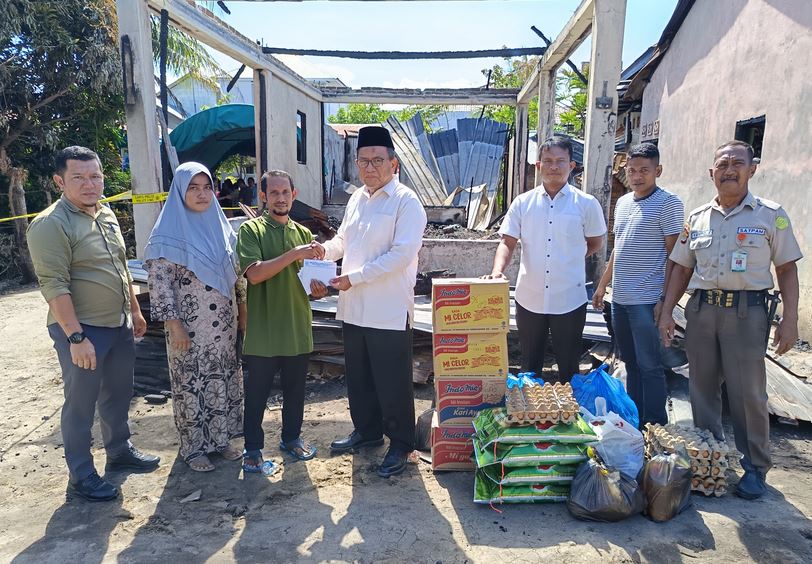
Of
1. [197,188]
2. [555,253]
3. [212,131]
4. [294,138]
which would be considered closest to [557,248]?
[555,253]

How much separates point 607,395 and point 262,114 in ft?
21.6

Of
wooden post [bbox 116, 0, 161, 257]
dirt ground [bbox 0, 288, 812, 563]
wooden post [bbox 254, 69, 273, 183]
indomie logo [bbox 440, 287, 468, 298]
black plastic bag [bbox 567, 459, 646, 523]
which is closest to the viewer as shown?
dirt ground [bbox 0, 288, 812, 563]

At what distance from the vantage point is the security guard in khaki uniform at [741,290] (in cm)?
292

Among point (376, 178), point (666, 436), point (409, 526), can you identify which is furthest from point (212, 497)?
point (666, 436)

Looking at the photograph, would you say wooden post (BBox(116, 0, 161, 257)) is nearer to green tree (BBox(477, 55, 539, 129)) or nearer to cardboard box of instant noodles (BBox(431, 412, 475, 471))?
→ cardboard box of instant noodles (BBox(431, 412, 475, 471))

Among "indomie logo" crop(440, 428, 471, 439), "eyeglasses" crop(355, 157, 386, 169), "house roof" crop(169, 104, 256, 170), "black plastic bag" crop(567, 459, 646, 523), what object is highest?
"house roof" crop(169, 104, 256, 170)

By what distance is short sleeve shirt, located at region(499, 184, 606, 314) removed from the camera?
348cm

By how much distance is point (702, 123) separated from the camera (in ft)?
28.6

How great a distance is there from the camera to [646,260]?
350 cm

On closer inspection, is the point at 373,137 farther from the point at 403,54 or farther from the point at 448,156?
the point at 448,156

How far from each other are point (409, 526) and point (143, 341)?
375 centimetres

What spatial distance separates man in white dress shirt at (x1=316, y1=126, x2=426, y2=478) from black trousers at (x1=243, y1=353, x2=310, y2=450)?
350 mm

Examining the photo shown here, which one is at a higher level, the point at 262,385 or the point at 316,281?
the point at 316,281

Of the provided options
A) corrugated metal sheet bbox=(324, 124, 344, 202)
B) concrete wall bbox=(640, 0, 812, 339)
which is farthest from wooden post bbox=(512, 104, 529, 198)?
corrugated metal sheet bbox=(324, 124, 344, 202)
